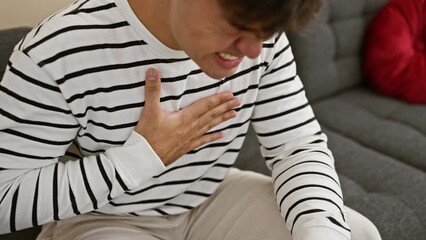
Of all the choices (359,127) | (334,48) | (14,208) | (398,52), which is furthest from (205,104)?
(398,52)

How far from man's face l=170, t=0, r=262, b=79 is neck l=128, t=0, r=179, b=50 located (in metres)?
0.05

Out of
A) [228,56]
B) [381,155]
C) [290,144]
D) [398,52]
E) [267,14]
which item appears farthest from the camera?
[398,52]

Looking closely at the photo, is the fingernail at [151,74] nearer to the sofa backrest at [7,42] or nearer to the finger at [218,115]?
the finger at [218,115]

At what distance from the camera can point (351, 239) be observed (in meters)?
0.91

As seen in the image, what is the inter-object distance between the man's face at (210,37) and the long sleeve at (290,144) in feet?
0.74

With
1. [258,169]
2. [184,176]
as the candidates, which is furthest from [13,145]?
[258,169]

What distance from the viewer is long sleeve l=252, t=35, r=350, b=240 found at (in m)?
0.91

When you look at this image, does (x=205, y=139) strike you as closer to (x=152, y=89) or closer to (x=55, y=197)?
(x=152, y=89)

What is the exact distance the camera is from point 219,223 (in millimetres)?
1006

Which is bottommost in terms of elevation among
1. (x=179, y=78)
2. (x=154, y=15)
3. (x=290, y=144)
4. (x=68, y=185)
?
(x=290, y=144)

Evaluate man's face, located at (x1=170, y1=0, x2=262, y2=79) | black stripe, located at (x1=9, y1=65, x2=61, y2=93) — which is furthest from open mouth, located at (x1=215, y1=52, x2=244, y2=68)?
black stripe, located at (x1=9, y1=65, x2=61, y2=93)

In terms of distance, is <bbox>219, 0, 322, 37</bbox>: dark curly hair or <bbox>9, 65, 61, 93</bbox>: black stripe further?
<bbox>9, 65, 61, 93</bbox>: black stripe

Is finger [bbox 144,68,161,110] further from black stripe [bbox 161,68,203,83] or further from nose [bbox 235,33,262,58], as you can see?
nose [bbox 235,33,262,58]

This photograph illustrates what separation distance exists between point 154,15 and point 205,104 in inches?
7.4
